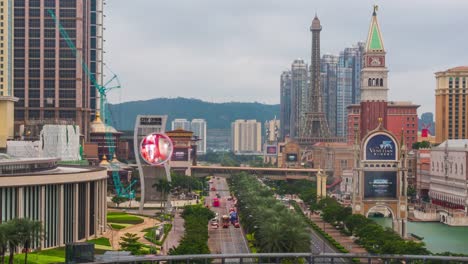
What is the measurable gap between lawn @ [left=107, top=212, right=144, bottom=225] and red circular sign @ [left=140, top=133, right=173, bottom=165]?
808 cm

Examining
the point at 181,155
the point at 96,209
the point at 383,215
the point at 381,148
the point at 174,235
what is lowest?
the point at 174,235

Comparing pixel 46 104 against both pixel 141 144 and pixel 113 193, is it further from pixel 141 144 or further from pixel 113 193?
pixel 141 144

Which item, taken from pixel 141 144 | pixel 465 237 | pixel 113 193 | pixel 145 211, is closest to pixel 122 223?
pixel 141 144

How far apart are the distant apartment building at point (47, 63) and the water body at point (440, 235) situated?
65577 mm

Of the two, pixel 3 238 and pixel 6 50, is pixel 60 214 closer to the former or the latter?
pixel 3 238

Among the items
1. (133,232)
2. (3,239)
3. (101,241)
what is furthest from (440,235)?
(3,239)

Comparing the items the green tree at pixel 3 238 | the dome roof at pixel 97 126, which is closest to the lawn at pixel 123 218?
the green tree at pixel 3 238

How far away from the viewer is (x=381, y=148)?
10994cm

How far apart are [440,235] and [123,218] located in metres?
39.0

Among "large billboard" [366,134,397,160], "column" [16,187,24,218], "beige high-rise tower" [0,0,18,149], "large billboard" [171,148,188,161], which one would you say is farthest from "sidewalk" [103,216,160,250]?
"large billboard" [171,148,188,161]

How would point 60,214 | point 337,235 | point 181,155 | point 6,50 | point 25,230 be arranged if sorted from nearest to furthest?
point 25,230 < point 60,214 < point 337,235 < point 6,50 < point 181,155

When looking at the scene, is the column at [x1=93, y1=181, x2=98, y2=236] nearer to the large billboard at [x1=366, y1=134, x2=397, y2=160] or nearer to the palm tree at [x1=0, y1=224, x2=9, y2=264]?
the palm tree at [x1=0, y1=224, x2=9, y2=264]

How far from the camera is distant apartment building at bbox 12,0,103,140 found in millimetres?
161500

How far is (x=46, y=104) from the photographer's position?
163125mm
